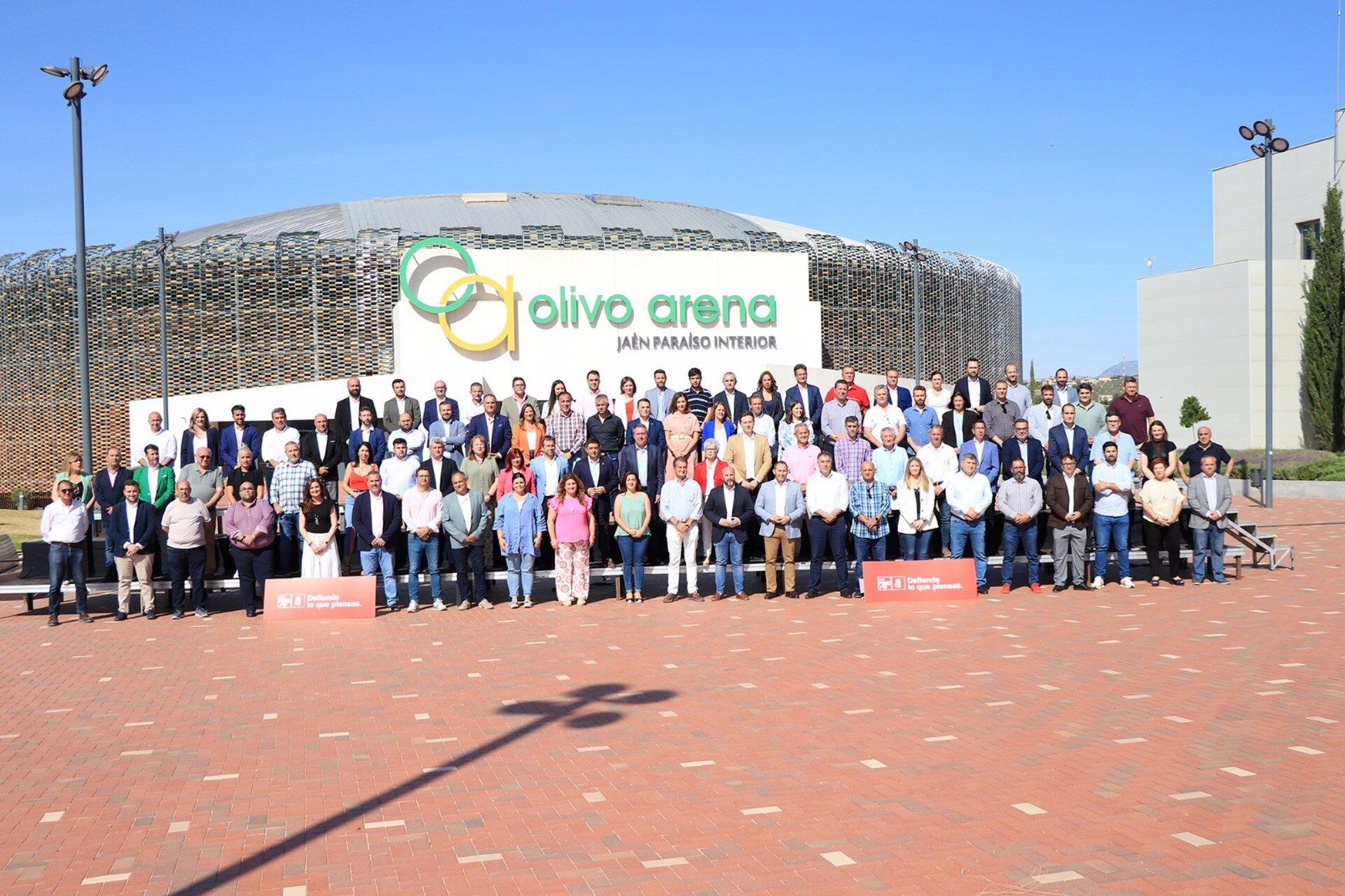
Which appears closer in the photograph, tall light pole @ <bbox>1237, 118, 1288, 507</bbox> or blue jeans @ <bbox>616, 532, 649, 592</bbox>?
blue jeans @ <bbox>616, 532, 649, 592</bbox>

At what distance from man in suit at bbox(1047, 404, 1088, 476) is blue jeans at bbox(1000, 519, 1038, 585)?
3.68 ft

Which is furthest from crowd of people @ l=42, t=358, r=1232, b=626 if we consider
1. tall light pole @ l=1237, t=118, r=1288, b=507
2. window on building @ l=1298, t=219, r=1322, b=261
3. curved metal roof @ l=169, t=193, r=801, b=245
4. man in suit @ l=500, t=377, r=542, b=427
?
window on building @ l=1298, t=219, r=1322, b=261

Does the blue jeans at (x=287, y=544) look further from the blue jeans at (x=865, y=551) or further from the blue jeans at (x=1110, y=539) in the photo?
the blue jeans at (x=1110, y=539)

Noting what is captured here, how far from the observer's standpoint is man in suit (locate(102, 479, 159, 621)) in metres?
13.7

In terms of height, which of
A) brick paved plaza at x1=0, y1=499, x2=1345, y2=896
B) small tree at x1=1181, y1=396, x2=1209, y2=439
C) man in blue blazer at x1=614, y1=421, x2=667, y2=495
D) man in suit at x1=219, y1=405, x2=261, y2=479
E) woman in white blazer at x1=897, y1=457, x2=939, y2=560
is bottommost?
brick paved plaza at x1=0, y1=499, x2=1345, y2=896

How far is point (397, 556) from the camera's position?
48.7ft

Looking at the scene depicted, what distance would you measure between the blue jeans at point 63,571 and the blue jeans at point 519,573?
4.93 meters

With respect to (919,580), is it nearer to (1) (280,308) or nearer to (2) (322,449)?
(2) (322,449)

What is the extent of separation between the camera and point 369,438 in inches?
613

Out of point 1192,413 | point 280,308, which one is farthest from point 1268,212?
point 280,308

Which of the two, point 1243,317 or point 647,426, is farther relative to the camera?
point 1243,317

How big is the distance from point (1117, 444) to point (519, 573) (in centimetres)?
798

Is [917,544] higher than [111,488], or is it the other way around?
[111,488]

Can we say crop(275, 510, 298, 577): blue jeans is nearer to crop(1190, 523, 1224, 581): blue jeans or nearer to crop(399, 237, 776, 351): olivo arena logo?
crop(1190, 523, 1224, 581): blue jeans
